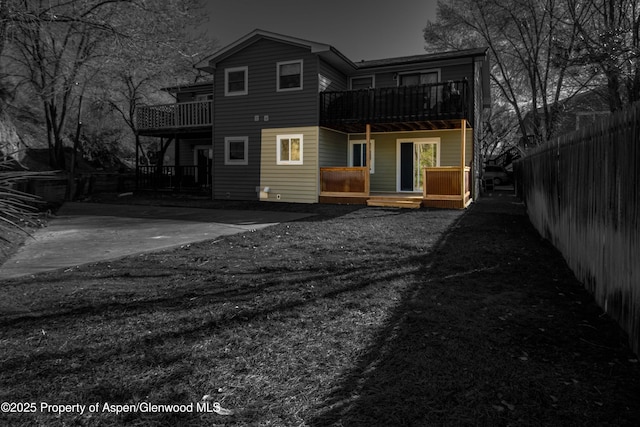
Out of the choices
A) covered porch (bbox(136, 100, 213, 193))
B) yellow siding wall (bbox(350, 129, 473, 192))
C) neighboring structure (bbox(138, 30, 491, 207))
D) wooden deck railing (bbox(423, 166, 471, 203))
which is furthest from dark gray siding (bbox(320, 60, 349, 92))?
covered porch (bbox(136, 100, 213, 193))

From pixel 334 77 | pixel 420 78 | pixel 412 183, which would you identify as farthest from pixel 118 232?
pixel 420 78

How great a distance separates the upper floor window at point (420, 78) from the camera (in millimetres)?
18406

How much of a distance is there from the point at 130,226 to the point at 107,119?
24929 mm

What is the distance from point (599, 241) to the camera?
14.3ft

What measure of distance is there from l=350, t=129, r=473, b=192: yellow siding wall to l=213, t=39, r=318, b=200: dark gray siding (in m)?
3.87

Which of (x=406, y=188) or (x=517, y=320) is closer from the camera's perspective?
(x=517, y=320)

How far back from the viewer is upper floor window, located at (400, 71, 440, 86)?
1841cm

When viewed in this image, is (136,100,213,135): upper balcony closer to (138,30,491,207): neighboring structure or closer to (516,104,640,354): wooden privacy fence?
(138,30,491,207): neighboring structure

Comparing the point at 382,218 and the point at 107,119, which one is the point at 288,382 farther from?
the point at 107,119

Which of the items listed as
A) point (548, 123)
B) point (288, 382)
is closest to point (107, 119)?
point (548, 123)

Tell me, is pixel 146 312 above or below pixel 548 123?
below

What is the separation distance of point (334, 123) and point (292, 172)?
272 centimetres

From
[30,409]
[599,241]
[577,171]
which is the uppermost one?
[577,171]

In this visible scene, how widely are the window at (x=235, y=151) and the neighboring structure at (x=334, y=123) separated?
0.15 feet
